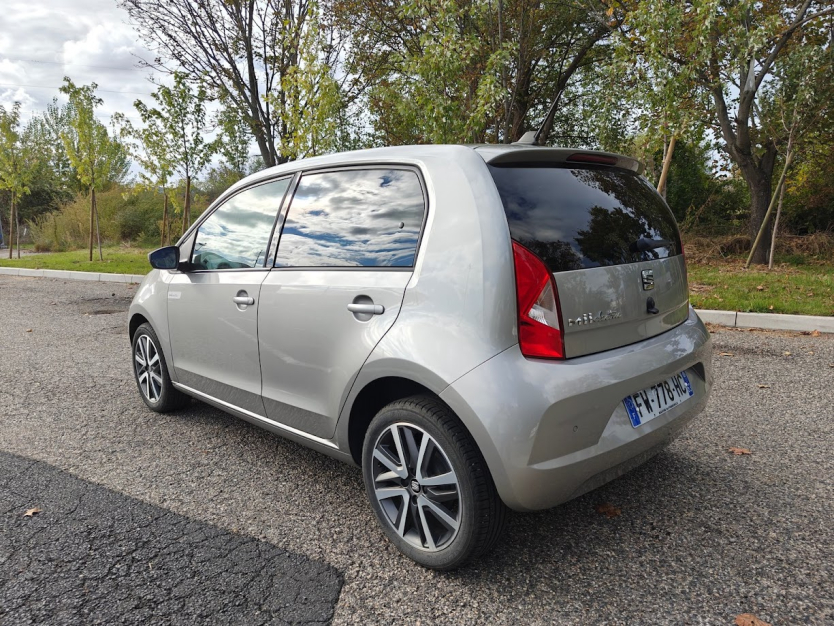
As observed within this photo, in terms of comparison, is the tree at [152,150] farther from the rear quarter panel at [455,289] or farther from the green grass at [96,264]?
the rear quarter panel at [455,289]

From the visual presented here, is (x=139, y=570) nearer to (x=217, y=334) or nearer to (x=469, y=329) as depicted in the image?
(x=217, y=334)

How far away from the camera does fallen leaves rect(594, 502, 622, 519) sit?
2.65 metres

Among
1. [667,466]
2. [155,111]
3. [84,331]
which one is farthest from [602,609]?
[155,111]

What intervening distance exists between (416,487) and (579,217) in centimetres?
123

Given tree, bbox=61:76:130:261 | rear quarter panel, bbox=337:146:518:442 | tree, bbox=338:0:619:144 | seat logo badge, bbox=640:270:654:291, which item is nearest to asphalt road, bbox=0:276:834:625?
rear quarter panel, bbox=337:146:518:442

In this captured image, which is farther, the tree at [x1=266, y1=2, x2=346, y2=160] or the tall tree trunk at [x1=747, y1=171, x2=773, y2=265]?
the tall tree trunk at [x1=747, y1=171, x2=773, y2=265]

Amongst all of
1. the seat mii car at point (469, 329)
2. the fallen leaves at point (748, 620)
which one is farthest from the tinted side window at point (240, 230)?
the fallen leaves at point (748, 620)

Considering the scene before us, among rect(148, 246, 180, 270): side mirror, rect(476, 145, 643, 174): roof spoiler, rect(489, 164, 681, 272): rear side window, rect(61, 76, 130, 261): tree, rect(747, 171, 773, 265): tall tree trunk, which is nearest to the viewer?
Answer: rect(489, 164, 681, 272): rear side window

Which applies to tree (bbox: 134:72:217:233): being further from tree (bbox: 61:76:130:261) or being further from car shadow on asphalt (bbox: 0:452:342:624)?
car shadow on asphalt (bbox: 0:452:342:624)

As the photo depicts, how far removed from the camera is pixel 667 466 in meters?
3.13

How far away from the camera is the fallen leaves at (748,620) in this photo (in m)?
1.90

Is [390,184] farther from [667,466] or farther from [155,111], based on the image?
[155,111]

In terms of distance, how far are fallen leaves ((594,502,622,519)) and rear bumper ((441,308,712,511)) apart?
0.56 m

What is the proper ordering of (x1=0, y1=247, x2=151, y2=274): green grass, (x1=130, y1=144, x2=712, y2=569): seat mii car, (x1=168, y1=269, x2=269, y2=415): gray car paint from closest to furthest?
1. (x1=130, y1=144, x2=712, y2=569): seat mii car
2. (x1=168, y1=269, x2=269, y2=415): gray car paint
3. (x1=0, y1=247, x2=151, y2=274): green grass
